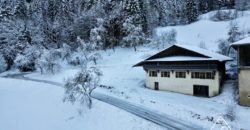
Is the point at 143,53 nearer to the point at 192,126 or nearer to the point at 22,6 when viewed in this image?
the point at 192,126

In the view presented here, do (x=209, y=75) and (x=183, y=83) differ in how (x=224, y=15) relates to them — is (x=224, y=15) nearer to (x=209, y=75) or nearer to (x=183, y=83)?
(x=183, y=83)

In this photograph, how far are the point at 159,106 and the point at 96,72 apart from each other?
9014 mm

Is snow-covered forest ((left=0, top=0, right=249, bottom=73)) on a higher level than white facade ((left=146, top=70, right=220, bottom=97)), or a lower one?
higher

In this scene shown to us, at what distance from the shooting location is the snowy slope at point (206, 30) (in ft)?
230

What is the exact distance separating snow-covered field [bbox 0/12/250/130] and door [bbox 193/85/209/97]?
1764mm

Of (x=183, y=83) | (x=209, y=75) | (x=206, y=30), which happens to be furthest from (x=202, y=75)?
(x=206, y=30)

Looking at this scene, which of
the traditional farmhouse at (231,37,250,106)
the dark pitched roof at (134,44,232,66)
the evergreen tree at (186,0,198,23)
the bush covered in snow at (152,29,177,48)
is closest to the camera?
the traditional farmhouse at (231,37,250,106)

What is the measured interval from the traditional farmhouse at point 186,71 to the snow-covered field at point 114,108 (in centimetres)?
159

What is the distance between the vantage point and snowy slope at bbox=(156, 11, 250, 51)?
70.2m

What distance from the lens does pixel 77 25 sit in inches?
3354

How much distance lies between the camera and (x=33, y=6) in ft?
348

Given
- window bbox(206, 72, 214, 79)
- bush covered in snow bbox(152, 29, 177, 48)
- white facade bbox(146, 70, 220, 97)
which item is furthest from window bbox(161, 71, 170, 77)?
bush covered in snow bbox(152, 29, 177, 48)

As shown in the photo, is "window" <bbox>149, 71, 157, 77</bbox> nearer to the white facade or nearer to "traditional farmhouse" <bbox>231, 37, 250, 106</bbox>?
the white facade

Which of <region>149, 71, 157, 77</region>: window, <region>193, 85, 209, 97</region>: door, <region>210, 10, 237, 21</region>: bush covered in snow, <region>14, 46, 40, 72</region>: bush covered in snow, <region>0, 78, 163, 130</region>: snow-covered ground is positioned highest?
<region>210, 10, 237, 21</region>: bush covered in snow
